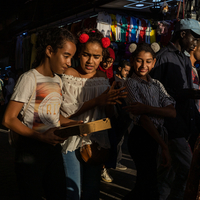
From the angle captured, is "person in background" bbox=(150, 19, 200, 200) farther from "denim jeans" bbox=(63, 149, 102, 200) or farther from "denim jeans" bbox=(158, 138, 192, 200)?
"denim jeans" bbox=(63, 149, 102, 200)

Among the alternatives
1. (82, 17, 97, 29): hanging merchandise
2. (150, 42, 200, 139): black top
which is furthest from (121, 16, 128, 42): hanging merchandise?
(150, 42, 200, 139): black top

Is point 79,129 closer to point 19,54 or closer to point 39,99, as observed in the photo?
point 39,99

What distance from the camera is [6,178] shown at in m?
3.57

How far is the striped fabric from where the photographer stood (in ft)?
6.64

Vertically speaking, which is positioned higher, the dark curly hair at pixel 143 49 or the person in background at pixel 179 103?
the dark curly hair at pixel 143 49

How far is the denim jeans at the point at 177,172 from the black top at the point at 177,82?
0.37 ft

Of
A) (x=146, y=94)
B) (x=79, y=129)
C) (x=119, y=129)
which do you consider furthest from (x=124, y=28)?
(x=79, y=129)

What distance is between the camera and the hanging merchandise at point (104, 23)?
6.21 metres

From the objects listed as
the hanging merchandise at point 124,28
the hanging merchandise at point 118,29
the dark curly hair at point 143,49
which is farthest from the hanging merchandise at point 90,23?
the dark curly hair at point 143,49

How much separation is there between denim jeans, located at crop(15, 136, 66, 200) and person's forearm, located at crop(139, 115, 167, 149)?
2.59ft

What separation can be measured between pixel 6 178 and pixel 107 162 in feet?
7.79

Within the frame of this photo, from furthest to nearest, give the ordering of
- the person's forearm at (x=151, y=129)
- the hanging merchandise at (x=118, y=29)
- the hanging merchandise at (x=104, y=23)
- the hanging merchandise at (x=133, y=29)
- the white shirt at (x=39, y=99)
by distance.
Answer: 1. the hanging merchandise at (x=133, y=29)
2. the hanging merchandise at (x=118, y=29)
3. the hanging merchandise at (x=104, y=23)
4. the person's forearm at (x=151, y=129)
5. the white shirt at (x=39, y=99)

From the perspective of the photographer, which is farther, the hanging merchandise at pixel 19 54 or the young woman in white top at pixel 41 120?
the hanging merchandise at pixel 19 54

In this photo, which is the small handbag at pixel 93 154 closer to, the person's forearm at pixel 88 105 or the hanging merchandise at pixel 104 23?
the person's forearm at pixel 88 105
